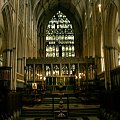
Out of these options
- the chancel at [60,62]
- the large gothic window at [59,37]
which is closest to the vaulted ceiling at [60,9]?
the chancel at [60,62]

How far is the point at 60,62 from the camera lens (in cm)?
2584

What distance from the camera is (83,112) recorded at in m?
11.9

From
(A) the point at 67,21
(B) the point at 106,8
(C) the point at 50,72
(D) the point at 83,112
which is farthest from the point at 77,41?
(D) the point at 83,112

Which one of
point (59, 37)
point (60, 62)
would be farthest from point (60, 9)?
point (60, 62)

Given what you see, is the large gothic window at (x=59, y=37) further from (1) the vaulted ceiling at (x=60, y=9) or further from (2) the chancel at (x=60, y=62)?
(1) the vaulted ceiling at (x=60, y=9)

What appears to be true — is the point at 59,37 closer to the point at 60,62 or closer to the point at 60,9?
the point at 60,9

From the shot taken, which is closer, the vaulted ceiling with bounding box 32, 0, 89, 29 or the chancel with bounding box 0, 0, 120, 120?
the chancel with bounding box 0, 0, 120, 120

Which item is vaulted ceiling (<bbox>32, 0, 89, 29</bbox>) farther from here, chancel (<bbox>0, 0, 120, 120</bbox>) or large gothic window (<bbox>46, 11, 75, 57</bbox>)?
large gothic window (<bbox>46, 11, 75, 57</bbox>)

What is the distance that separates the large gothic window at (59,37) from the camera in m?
39.0

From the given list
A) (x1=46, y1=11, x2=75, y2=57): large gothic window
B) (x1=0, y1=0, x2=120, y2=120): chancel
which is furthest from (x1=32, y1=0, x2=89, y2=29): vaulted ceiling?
(x1=46, y1=11, x2=75, y2=57): large gothic window

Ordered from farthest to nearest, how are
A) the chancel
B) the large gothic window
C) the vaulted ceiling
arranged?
the large gothic window → the vaulted ceiling → the chancel

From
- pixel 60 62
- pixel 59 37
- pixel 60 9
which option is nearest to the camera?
pixel 60 62

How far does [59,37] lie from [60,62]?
49.4 feet

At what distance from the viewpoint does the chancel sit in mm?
11312
